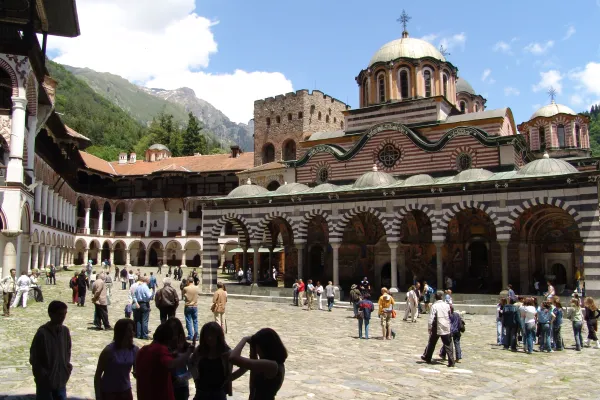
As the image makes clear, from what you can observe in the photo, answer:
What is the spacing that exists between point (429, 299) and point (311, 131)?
2947 centimetres

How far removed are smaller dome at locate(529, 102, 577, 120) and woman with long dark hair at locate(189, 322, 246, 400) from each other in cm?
3900

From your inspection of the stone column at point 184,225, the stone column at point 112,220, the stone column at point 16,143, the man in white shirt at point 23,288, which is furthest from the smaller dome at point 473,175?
the stone column at point 112,220

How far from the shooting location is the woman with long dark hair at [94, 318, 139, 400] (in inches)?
189

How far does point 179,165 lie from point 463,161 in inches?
1320

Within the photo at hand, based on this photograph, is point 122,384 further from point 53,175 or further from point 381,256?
point 53,175

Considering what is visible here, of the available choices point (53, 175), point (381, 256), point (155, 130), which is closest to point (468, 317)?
point (381, 256)

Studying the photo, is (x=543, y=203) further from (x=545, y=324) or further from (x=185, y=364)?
(x=185, y=364)

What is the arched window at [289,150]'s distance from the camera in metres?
47.9

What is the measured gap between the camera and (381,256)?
27625mm

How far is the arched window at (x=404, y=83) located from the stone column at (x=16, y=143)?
19.3 meters

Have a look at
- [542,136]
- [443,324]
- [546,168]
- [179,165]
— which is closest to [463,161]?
[546,168]

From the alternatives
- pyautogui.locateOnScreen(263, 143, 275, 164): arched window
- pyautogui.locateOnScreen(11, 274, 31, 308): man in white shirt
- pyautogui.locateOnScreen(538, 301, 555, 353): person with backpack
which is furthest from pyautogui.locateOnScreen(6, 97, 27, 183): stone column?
pyautogui.locateOnScreen(263, 143, 275, 164): arched window

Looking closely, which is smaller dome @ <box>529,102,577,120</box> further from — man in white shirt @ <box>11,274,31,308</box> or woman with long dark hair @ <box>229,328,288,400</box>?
woman with long dark hair @ <box>229,328,288,400</box>

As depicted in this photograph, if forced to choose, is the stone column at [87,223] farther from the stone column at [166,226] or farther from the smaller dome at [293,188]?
the smaller dome at [293,188]
